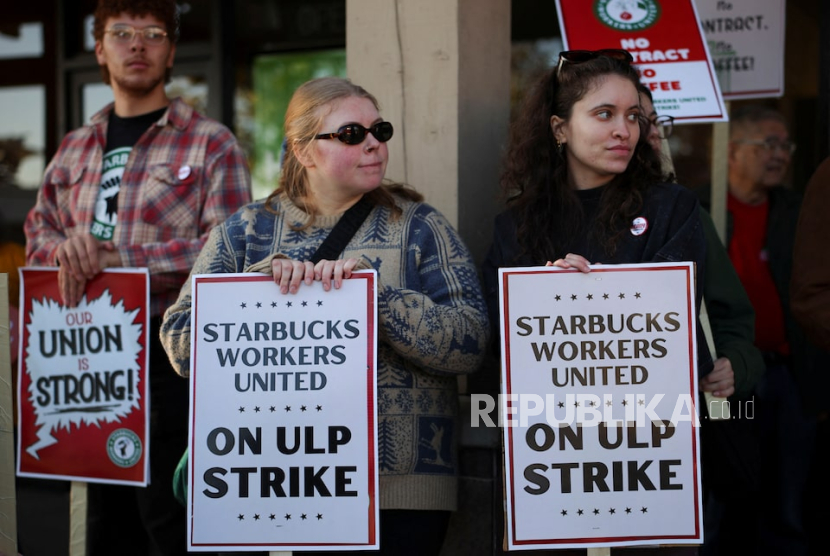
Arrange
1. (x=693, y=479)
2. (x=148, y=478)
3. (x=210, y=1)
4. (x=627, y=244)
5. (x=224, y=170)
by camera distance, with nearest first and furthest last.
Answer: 1. (x=693, y=479)
2. (x=627, y=244)
3. (x=148, y=478)
4. (x=224, y=170)
5. (x=210, y=1)

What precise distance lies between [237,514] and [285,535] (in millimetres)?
146

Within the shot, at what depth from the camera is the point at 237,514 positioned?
2949 mm

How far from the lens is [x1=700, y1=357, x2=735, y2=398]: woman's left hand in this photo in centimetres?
318

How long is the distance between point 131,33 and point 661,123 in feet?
6.64

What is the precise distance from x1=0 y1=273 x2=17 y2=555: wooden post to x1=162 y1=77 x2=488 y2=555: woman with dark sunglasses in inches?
18.8

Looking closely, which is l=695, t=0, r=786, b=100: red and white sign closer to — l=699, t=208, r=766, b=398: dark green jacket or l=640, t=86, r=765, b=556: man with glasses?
l=640, t=86, r=765, b=556: man with glasses

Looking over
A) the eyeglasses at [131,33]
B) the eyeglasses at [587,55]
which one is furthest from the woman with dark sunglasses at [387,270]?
the eyeglasses at [131,33]

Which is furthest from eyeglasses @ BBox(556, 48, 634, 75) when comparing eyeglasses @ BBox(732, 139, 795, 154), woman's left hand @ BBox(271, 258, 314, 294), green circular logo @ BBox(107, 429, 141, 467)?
eyeglasses @ BBox(732, 139, 795, 154)

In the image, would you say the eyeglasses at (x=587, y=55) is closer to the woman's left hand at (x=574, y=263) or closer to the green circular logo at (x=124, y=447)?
the woman's left hand at (x=574, y=263)

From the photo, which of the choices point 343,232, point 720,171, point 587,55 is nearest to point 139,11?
point 343,232

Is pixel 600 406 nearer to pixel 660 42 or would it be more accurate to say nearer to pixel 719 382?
pixel 719 382

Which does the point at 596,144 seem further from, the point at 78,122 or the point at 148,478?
the point at 78,122

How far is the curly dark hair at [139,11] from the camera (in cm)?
414

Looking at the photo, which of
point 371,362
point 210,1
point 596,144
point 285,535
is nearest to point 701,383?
point 596,144
